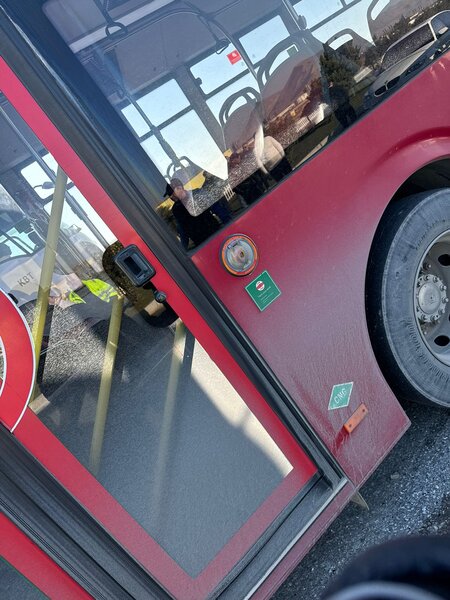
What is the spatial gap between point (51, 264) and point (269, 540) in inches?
47.6

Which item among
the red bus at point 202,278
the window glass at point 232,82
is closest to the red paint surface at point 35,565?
the red bus at point 202,278

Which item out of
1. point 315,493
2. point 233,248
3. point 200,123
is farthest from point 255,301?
point 315,493

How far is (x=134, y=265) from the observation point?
1773 mm

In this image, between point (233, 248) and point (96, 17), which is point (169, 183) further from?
point (96, 17)

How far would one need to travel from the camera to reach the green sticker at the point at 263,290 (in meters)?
2.00

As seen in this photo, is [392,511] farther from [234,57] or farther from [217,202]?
[234,57]

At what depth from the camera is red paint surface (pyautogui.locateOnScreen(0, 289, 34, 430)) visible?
1.59 m

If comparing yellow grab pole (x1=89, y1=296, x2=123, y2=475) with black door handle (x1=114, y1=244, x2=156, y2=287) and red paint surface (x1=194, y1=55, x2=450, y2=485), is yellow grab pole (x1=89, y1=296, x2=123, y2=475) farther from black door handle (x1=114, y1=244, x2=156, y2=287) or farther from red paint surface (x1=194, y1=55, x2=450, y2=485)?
red paint surface (x1=194, y1=55, x2=450, y2=485)

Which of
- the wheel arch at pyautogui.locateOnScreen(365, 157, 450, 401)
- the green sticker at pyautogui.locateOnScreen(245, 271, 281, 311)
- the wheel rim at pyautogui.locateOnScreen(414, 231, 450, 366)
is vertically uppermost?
the green sticker at pyautogui.locateOnScreen(245, 271, 281, 311)

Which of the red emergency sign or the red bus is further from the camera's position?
the red emergency sign

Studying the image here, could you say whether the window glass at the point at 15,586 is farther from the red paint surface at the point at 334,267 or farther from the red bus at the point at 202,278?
the red paint surface at the point at 334,267

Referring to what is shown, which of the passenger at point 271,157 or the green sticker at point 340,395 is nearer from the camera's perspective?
the passenger at point 271,157

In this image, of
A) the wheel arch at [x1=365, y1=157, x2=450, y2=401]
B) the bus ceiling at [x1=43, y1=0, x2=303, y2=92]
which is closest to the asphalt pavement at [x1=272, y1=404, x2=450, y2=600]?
the wheel arch at [x1=365, y1=157, x2=450, y2=401]

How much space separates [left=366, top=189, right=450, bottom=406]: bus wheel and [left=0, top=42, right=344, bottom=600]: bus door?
0.57 meters
